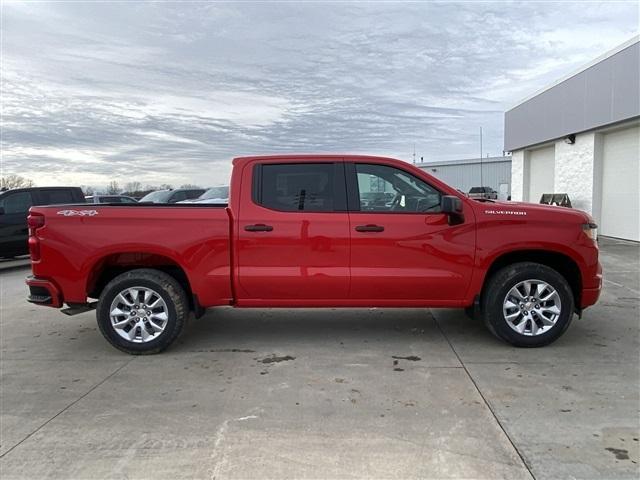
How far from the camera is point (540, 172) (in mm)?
21266

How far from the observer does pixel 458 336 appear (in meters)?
5.76

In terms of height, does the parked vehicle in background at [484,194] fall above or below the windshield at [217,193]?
below

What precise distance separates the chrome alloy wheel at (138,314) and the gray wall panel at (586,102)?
507 inches

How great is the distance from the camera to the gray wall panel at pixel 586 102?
13.4 metres

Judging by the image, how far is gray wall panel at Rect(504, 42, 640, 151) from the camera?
13422mm

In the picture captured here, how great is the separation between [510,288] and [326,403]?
92.0 inches

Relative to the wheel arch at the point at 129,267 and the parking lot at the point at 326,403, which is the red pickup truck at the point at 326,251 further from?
the parking lot at the point at 326,403

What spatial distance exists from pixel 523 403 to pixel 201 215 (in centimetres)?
339

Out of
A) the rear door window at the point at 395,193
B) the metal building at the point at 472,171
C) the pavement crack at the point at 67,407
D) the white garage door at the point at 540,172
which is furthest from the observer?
the metal building at the point at 472,171

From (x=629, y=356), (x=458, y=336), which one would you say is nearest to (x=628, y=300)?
(x=629, y=356)

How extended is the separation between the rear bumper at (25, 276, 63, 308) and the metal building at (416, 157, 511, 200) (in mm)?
37365

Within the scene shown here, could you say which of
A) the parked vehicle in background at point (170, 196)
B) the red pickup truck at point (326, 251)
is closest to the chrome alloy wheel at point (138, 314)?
the red pickup truck at point (326, 251)

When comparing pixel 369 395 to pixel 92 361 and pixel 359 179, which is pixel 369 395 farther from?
pixel 92 361

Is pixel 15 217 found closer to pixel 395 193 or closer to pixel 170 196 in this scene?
pixel 170 196
